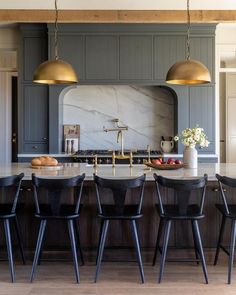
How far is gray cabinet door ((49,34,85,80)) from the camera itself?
253 inches

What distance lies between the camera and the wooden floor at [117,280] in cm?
321

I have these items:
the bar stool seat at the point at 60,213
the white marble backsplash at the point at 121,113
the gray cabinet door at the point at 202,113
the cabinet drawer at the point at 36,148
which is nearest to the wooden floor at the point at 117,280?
the bar stool seat at the point at 60,213

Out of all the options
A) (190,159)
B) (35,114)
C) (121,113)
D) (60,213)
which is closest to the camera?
(60,213)

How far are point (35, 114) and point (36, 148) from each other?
21.8 inches

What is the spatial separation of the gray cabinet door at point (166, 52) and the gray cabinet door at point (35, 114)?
186 centimetres

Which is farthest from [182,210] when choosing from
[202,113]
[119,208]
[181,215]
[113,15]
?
[202,113]

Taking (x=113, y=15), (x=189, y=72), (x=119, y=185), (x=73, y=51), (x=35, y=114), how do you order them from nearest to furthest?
(x=119, y=185) → (x=189, y=72) → (x=113, y=15) → (x=73, y=51) → (x=35, y=114)

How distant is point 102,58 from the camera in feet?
21.3

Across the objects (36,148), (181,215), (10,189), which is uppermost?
(36,148)

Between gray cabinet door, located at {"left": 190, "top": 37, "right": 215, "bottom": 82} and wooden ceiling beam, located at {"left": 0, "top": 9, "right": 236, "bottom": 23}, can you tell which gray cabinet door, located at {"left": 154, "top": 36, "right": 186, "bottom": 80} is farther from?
wooden ceiling beam, located at {"left": 0, "top": 9, "right": 236, "bottom": 23}

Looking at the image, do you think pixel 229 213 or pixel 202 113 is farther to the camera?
pixel 202 113

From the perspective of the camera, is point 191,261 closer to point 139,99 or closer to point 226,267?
point 226,267

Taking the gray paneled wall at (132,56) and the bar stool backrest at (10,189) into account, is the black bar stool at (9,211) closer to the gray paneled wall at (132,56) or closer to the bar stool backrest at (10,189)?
the bar stool backrest at (10,189)

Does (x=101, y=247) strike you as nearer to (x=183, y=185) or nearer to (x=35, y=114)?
(x=183, y=185)
